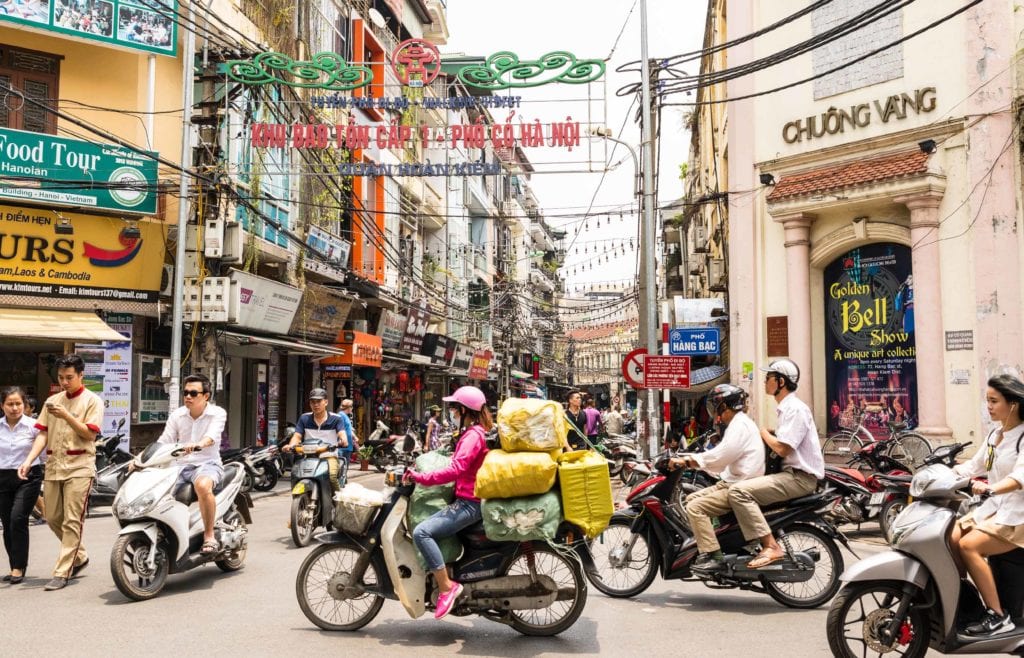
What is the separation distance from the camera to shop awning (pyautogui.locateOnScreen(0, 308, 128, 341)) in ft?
47.6

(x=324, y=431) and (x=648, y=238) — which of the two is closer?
(x=324, y=431)

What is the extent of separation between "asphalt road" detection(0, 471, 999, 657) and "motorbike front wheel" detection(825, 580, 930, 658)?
2.18 ft

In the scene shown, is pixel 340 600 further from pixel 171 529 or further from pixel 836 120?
pixel 836 120

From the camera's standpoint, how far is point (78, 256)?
16125 mm

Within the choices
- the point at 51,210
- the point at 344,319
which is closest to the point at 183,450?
the point at 51,210

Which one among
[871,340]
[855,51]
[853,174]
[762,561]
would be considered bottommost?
[762,561]

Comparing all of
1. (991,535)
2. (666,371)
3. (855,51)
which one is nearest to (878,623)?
(991,535)

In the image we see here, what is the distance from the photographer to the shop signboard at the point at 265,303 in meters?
17.8

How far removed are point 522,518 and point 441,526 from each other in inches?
21.2

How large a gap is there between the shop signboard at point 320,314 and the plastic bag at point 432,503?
1566cm

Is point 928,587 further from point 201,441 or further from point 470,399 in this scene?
point 201,441

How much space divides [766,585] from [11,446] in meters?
6.44

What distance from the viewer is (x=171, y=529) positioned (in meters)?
7.17

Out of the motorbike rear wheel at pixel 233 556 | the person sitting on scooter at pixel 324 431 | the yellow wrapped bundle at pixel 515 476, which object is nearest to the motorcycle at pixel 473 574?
the yellow wrapped bundle at pixel 515 476
